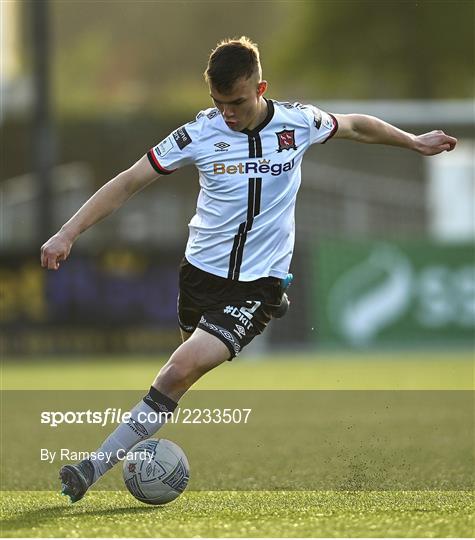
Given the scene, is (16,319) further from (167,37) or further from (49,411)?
(167,37)

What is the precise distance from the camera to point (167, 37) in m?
50.0

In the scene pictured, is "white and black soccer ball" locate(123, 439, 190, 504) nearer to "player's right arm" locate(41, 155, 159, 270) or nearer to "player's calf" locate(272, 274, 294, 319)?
"player's calf" locate(272, 274, 294, 319)

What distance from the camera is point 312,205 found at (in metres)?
21.5

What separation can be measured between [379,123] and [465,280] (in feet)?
36.9

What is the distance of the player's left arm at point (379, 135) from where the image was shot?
5.84 m

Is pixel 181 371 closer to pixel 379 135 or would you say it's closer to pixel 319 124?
pixel 319 124

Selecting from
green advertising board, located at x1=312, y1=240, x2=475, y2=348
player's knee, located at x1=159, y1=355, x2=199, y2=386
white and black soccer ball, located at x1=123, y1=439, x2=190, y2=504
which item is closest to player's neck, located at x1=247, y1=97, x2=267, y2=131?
player's knee, located at x1=159, y1=355, x2=199, y2=386

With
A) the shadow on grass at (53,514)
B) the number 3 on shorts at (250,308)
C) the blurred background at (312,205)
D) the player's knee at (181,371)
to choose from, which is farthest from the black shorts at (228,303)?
the blurred background at (312,205)

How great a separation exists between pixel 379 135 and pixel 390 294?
35.8 feet

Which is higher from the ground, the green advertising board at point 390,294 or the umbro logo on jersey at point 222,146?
the umbro logo on jersey at point 222,146

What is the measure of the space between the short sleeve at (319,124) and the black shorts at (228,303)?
67 cm

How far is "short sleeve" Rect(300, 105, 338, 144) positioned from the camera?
18.7 ft

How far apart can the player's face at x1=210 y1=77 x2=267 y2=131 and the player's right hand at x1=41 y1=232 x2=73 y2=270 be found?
2.78ft

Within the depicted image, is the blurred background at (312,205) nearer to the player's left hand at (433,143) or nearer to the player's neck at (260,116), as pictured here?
the player's left hand at (433,143)
